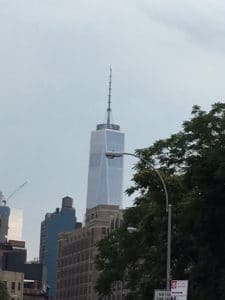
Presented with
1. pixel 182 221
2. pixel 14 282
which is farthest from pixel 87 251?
pixel 182 221

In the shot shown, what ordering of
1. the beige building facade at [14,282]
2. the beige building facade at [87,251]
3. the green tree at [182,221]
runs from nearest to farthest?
the green tree at [182,221], the beige building facade at [14,282], the beige building facade at [87,251]

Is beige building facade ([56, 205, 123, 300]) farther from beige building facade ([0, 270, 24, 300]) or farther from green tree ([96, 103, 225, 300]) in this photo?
green tree ([96, 103, 225, 300])

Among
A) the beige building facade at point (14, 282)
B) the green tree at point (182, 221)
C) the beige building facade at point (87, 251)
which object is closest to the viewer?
the green tree at point (182, 221)

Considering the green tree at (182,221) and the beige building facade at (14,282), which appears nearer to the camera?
the green tree at (182,221)

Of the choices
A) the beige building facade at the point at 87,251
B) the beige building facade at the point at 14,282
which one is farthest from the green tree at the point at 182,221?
the beige building facade at the point at 87,251

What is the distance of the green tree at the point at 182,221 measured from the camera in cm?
3919

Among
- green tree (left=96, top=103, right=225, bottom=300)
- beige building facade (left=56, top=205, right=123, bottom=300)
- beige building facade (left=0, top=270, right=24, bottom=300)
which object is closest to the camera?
green tree (left=96, top=103, right=225, bottom=300)

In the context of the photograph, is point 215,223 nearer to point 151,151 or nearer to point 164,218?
point 164,218

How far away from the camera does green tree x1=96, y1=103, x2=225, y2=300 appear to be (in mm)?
39188

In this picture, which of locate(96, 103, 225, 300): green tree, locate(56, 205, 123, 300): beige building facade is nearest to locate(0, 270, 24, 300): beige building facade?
locate(56, 205, 123, 300): beige building facade

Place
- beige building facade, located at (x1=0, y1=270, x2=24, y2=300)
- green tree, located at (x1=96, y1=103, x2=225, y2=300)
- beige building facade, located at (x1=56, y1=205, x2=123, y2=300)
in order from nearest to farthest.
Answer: green tree, located at (x1=96, y1=103, x2=225, y2=300), beige building facade, located at (x1=0, y1=270, x2=24, y2=300), beige building facade, located at (x1=56, y1=205, x2=123, y2=300)

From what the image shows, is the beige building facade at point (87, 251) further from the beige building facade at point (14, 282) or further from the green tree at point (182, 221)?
the green tree at point (182, 221)

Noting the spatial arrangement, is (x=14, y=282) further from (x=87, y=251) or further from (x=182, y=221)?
(x=182, y=221)

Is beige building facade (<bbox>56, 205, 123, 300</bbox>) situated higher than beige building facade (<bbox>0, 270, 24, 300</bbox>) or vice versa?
beige building facade (<bbox>56, 205, 123, 300</bbox>)
